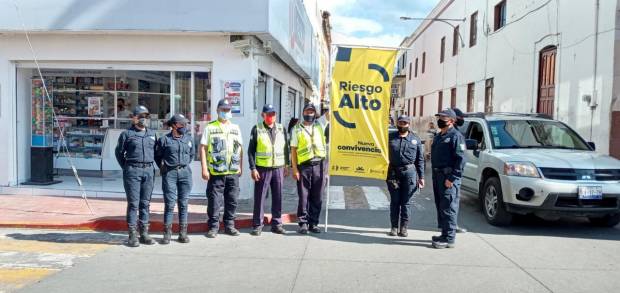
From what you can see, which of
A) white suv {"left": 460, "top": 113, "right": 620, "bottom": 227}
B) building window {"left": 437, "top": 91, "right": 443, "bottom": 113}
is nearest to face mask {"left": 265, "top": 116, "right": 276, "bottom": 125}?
white suv {"left": 460, "top": 113, "right": 620, "bottom": 227}

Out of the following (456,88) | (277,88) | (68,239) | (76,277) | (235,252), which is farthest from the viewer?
(456,88)

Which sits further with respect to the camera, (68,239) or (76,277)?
(68,239)

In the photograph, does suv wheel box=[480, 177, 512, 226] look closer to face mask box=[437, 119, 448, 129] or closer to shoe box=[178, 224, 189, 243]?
face mask box=[437, 119, 448, 129]

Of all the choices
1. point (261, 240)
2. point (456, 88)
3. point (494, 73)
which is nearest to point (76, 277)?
point (261, 240)

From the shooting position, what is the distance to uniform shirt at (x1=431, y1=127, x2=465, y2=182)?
6508mm

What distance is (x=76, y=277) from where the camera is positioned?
512 cm

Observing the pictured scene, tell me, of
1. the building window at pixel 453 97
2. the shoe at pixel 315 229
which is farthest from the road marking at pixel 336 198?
the building window at pixel 453 97

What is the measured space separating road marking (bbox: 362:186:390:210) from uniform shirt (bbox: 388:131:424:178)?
7.74 feet

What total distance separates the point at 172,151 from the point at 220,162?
0.69m

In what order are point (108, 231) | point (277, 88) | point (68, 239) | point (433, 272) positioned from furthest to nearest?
point (277, 88) → point (108, 231) → point (68, 239) → point (433, 272)

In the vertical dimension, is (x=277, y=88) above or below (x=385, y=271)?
above

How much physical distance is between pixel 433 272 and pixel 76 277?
12.3 ft

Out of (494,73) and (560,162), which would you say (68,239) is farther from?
(494,73)

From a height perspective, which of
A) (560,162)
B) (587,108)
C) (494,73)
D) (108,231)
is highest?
(494,73)
